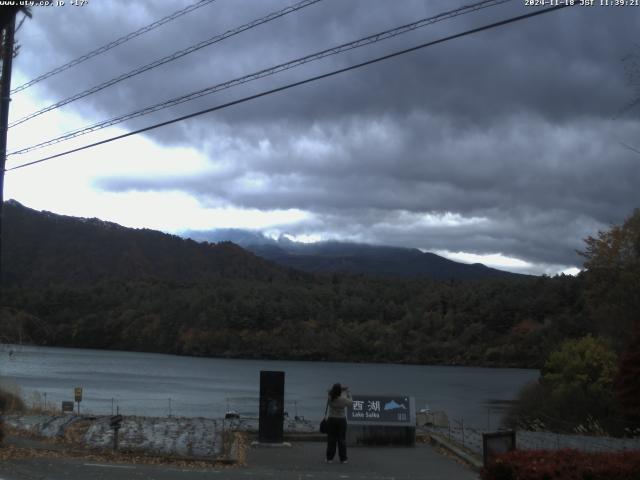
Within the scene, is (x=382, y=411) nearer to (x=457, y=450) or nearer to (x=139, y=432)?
(x=457, y=450)

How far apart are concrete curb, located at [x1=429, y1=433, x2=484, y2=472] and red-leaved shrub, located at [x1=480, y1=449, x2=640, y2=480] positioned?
4.27 metres

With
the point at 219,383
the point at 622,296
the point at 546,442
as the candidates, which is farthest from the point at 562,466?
the point at 219,383

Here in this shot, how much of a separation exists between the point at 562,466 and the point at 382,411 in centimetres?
837

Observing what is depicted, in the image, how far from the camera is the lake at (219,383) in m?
50.3

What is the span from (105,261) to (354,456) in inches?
7479

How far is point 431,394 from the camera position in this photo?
77500 mm

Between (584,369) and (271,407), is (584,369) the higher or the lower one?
the higher one

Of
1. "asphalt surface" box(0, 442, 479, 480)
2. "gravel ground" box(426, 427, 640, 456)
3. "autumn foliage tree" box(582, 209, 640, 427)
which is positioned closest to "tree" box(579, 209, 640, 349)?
"autumn foliage tree" box(582, 209, 640, 427)

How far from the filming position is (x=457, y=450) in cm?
1694

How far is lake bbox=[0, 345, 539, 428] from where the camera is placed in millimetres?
50281

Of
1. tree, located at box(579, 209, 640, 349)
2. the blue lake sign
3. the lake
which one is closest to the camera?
the blue lake sign

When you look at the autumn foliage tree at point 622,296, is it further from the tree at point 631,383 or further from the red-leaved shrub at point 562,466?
the red-leaved shrub at point 562,466

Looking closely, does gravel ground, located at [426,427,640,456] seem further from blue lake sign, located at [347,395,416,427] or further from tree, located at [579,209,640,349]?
tree, located at [579,209,640,349]

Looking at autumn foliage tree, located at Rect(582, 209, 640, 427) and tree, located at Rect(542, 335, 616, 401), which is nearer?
autumn foliage tree, located at Rect(582, 209, 640, 427)
